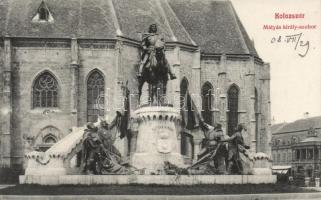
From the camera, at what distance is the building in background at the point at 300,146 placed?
298 ft

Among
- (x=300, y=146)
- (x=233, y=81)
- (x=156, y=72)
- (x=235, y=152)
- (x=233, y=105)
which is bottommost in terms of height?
(x=300, y=146)

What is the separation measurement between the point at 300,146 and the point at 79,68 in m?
57.0

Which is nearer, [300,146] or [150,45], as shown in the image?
[150,45]

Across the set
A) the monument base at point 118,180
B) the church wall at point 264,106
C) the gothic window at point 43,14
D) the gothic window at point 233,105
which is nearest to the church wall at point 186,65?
the gothic window at point 233,105

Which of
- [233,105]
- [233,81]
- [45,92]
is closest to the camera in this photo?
[45,92]

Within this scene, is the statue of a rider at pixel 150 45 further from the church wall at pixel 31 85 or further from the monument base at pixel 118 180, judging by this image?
the church wall at pixel 31 85

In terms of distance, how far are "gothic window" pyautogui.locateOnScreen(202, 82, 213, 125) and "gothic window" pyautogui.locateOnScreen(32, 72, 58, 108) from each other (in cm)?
1401

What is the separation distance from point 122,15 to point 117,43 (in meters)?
4.34

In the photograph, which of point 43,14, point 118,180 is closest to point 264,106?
point 43,14

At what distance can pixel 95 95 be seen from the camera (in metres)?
46.6

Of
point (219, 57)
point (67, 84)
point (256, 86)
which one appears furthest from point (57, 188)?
point (256, 86)

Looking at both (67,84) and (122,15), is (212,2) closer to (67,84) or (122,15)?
(122,15)

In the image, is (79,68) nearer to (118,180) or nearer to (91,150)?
(91,150)

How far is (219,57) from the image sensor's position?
5366 cm
